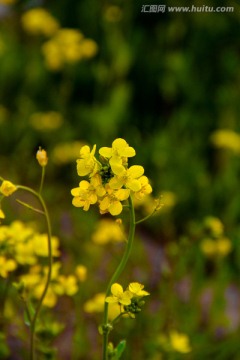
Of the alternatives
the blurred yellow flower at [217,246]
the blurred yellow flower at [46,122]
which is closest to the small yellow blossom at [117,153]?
the blurred yellow flower at [217,246]

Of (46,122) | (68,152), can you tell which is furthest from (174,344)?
(46,122)

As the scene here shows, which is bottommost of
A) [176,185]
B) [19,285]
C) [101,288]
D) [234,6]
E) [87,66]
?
[19,285]

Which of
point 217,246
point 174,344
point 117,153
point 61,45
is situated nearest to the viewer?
Result: point 117,153

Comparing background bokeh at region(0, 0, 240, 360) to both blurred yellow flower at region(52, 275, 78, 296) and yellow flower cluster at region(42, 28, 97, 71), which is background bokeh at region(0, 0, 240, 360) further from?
blurred yellow flower at region(52, 275, 78, 296)

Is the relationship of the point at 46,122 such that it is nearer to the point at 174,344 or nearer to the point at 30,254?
the point at 174,344

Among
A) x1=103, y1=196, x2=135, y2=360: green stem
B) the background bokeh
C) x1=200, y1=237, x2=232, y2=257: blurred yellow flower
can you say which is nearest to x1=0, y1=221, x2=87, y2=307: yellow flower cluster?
x1=103, y1=196, x2=135, y2=360: green stem

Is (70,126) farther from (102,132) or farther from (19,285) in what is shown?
(19,285)

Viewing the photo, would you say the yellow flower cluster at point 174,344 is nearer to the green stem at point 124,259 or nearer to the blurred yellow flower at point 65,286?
the blurred yellow flower at point 65,286

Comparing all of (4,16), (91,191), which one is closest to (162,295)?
(91,191)
